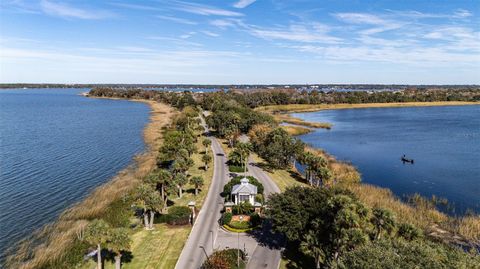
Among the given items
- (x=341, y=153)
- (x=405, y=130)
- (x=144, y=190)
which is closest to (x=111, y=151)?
(x=144, y=190)

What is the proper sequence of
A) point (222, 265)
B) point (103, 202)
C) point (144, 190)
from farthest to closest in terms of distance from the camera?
point (103, 202), point (144, 190), point (222, 265)

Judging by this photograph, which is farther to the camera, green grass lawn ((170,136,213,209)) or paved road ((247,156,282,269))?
green grass lawn ((170,136,213,209))

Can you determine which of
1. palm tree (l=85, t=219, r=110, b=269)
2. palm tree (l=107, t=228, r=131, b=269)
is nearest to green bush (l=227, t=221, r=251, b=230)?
palm tree (l=107, t=228, r=131, b=269)

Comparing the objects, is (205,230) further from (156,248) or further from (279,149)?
(279,149)

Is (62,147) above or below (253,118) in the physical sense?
below

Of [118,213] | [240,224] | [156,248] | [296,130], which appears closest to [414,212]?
[240,224]

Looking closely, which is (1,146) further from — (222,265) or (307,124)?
(307,124)

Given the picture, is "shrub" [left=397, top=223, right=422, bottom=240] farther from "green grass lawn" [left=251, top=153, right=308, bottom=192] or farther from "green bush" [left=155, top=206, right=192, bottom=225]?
"green grass lawn" [left=251, top=153, right=308, bottom=192]

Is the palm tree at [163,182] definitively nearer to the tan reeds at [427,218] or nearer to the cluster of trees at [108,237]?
the cluster of trees at [108,237]
